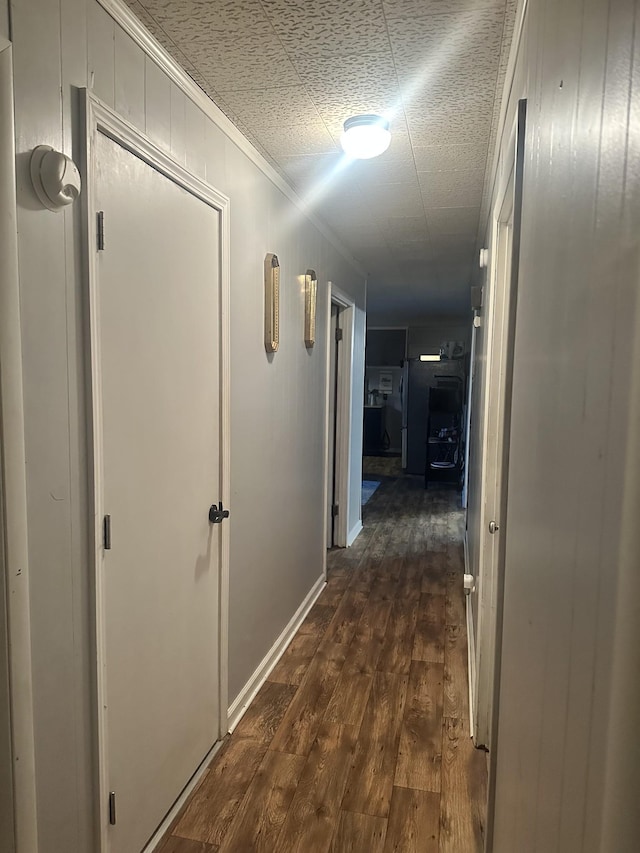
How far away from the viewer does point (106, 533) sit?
1449mm

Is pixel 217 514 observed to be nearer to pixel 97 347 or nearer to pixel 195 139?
pixel 97 347

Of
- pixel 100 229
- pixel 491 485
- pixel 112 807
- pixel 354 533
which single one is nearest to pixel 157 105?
pixel 100 229

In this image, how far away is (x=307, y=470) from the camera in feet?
11.3

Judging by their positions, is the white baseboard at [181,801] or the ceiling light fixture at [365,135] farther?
the ceiling light fixture at [365,135]

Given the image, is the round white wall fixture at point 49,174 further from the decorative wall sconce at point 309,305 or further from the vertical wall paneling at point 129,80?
the decorative wall sconce at point 309,305

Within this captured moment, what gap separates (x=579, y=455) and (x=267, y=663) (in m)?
2.50

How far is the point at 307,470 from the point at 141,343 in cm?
198

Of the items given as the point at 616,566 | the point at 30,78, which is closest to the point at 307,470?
the point at 30,78

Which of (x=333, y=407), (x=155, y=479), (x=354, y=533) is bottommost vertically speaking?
(x=354, y=533)

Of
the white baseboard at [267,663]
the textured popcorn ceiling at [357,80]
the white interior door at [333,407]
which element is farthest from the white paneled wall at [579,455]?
the white interior door at [333,407]

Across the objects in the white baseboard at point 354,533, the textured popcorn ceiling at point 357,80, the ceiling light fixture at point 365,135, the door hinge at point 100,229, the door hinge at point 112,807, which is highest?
the textured popcorn ceiling at point 357,80

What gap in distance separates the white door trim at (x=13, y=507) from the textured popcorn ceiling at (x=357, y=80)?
69 centimetres

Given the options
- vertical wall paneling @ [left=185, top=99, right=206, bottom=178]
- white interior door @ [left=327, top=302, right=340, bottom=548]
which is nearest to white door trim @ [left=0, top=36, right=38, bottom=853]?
vertical wall paneling @ [left=185, top=99, right=206, bottom=178]

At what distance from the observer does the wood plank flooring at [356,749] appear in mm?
1814
